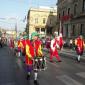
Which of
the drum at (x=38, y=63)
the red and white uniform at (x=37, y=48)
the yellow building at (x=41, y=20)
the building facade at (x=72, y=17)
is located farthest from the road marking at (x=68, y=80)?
the yellow building at (x=41, y=20)

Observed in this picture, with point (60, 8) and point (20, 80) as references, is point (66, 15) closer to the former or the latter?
point (60, 8)

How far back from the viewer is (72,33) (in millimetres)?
55250

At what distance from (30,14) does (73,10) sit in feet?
131

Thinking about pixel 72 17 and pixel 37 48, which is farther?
pixel 72 17

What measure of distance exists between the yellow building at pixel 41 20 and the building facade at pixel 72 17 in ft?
90.4

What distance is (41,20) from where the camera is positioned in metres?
94.0

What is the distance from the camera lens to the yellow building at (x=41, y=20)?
93.3 m

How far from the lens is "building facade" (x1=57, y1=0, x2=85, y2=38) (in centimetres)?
5100

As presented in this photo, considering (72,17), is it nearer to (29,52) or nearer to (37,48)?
(37,48)

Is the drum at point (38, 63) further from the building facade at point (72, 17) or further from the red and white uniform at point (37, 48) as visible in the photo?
the building facade at point (72, 17)

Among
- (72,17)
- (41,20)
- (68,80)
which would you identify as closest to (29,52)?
(68,80)

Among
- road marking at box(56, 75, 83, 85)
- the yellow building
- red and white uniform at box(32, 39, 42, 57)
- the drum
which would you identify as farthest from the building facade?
the drum

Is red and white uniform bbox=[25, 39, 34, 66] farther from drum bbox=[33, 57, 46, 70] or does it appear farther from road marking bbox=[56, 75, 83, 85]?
road marking bbox=[56, 75, 83, 85]

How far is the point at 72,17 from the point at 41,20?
39147 millimetres
